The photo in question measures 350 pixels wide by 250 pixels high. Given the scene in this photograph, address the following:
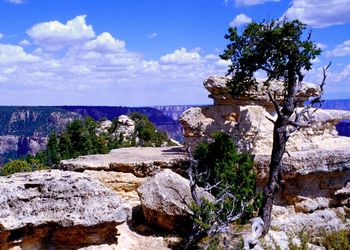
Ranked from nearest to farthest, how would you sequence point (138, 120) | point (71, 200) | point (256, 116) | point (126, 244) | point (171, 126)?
point (71, 200)
point (126, 244)
point (256, 116)
point (138, 120)
point (171, 126)

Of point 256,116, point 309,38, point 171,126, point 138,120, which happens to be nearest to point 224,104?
point 256,116

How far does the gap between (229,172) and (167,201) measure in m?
2.87

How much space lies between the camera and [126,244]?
15234mm

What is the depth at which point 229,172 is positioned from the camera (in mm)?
17438

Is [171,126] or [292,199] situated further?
[171,126]

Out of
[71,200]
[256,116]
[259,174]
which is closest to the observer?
[71,200]

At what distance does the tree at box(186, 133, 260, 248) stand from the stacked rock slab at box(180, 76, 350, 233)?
1.68 meters

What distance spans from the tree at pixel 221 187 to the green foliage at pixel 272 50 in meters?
3.03

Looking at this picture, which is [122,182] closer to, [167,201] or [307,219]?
[167,201]

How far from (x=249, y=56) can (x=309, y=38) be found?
7.42 ft

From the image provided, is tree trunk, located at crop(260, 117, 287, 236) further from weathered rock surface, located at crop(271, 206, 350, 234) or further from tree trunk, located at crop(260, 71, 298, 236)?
weathered rock surface, located at crop(271, 206, 350, 234)

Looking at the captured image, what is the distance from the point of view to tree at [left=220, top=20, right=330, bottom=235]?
16.9 metres

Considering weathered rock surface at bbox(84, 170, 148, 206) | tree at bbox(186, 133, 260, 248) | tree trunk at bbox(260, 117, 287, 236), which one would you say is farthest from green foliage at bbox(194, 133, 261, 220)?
weathered rock surface at bbox(84, 170, 148, 206)

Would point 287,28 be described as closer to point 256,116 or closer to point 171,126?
point 256,116
